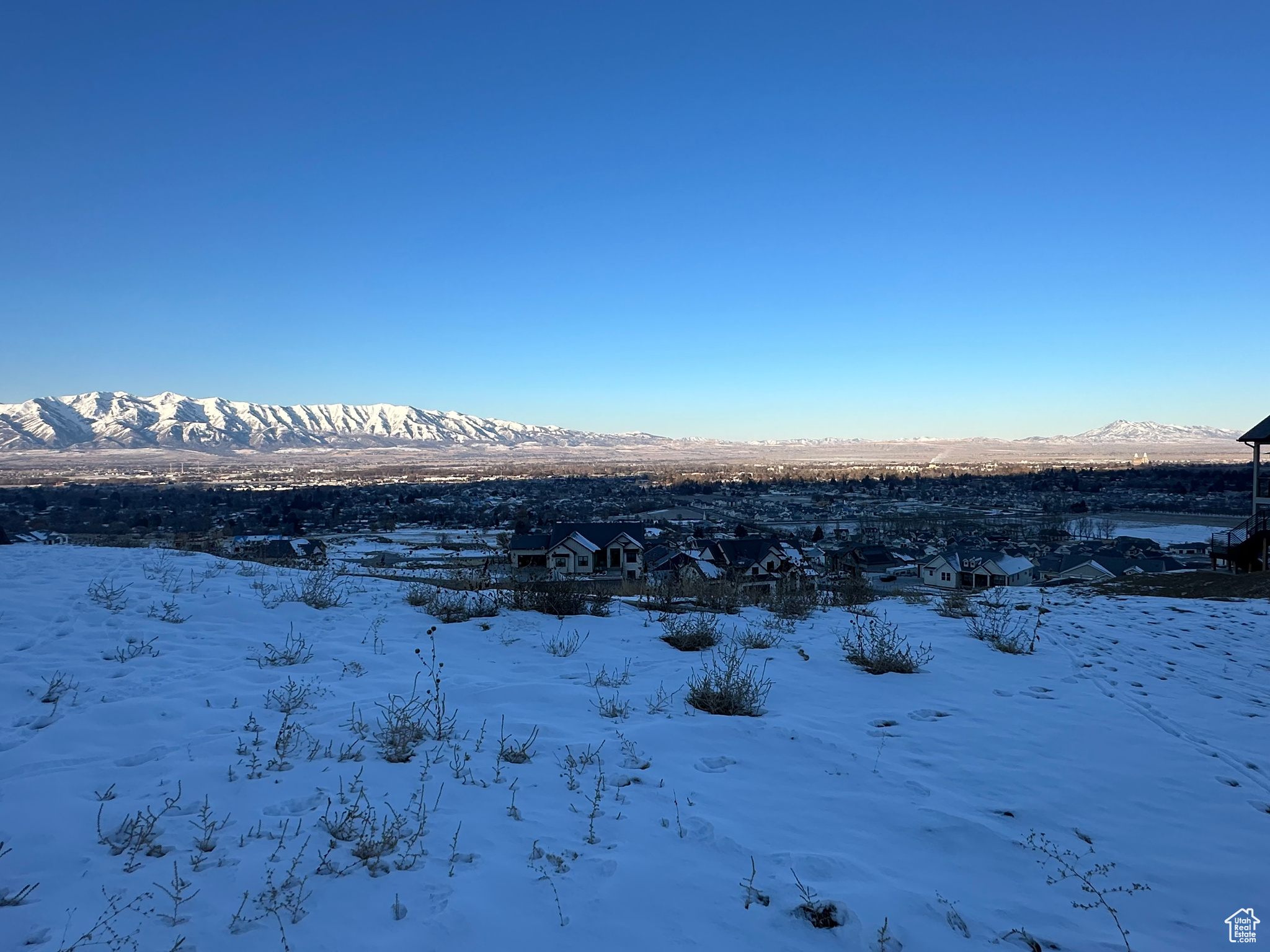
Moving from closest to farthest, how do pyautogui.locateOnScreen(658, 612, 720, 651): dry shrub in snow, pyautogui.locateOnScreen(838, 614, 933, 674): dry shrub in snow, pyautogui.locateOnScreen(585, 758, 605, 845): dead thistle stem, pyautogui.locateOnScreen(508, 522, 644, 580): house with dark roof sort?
pyautogui.locateOnScreen(585, 758, 605, 845): dead thistle stem
pyautogui.locateOnScreen(838, 614, 933, 674): dry shrub in snow
pyautogui.locateOnScreen(658, 612, 720, 651): dry shrub in snow
pyautogui.locateOnScreen(508, 522, 644, 580): house with dark roof

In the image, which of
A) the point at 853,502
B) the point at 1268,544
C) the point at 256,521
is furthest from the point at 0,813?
the point at 853,502

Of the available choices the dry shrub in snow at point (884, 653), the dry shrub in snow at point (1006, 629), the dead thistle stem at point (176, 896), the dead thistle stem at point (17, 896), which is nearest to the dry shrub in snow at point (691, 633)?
the dry shrub in snow at point (884, 653)

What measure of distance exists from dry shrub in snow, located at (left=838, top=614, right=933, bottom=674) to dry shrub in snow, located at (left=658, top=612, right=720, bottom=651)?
4.06 ft

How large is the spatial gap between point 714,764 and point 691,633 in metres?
2.63

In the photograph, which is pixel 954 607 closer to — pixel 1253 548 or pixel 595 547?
pixel 1253 548

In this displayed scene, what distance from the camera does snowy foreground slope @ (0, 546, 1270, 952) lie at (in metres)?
2.25

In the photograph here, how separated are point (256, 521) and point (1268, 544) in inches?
2043

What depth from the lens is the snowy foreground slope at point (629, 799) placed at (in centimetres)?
225

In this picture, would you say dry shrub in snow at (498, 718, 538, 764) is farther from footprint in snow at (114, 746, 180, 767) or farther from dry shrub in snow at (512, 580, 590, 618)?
dry shrub in snow at (512, 580, 590, 618)

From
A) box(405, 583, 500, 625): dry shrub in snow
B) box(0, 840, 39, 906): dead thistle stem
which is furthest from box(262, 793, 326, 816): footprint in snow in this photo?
box(405, 583, 500, 625): dry shrub in snow

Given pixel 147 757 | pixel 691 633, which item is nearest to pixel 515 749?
pixel 147 757

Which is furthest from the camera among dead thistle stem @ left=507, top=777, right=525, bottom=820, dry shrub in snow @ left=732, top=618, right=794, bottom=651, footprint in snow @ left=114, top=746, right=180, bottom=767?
dry shrub in snow @ left=732, top=618, right=794, bottom=651

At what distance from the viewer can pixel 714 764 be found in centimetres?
356

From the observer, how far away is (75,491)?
216ft
